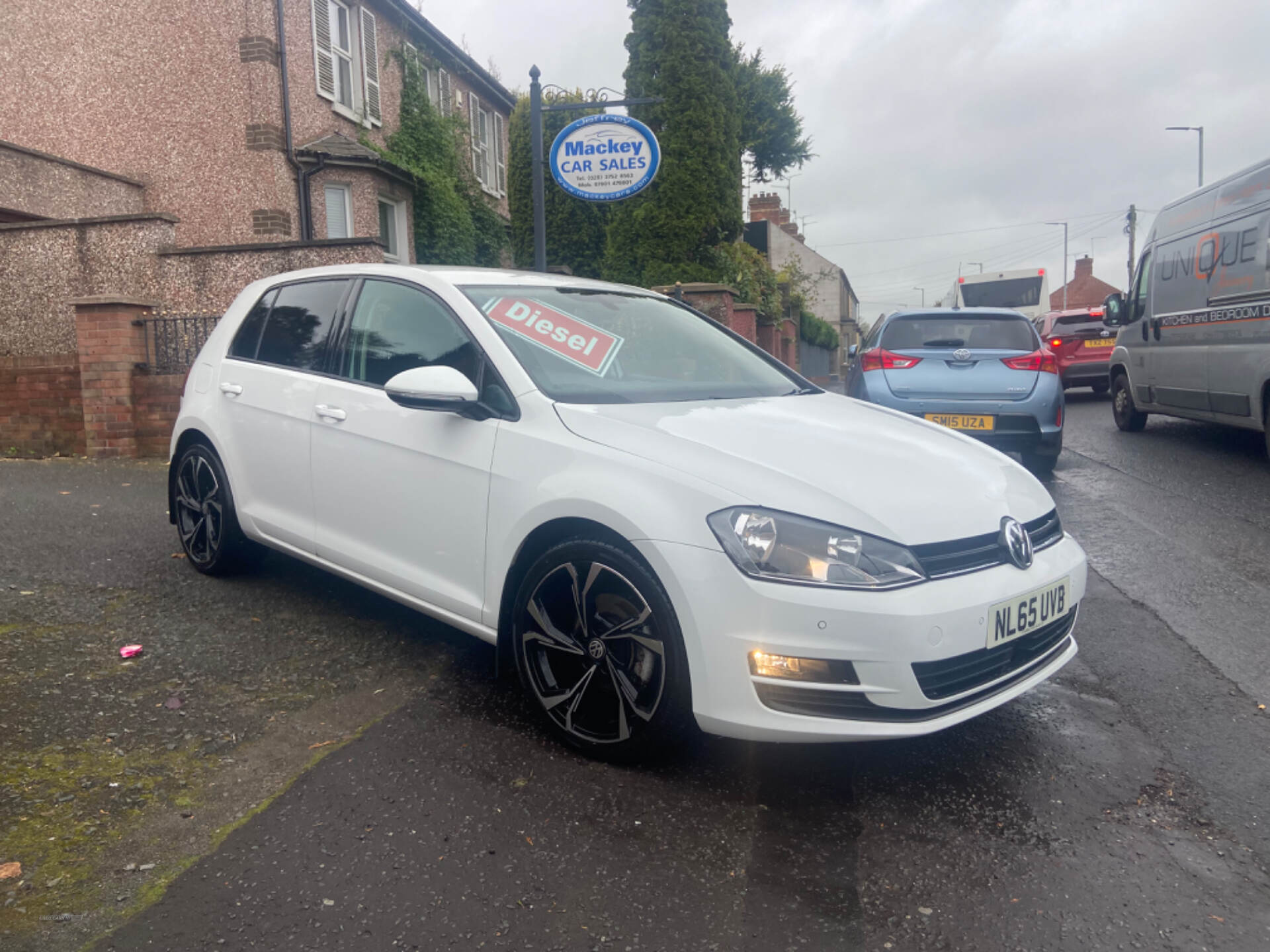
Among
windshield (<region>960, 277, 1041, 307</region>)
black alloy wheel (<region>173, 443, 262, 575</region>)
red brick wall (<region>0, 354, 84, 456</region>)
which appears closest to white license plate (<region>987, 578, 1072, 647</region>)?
black alloy wheel (<region>173, 443, 262, 575</region>)

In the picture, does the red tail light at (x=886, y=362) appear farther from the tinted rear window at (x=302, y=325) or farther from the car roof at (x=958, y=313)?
the tinted rear window at (x=302, y=325)

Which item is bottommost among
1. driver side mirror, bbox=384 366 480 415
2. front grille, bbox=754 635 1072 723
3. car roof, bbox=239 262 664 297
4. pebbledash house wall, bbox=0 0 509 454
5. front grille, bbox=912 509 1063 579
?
front grille, bbox=754 635 1072 723

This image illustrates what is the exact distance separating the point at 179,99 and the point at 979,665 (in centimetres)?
1578

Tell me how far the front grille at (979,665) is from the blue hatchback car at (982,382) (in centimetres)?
501

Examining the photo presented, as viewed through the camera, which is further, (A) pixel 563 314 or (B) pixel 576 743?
(A) pixel 563 314

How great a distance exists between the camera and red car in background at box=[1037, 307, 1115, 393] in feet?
57.4

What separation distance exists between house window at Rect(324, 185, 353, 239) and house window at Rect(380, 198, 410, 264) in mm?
1386

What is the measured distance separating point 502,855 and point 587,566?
0.89 m

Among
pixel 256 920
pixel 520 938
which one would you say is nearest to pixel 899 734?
pixel 520 938

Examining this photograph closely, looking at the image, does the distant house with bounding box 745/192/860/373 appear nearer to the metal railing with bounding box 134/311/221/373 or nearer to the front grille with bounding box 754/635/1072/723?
the metal railing with bounding box 134/311/221/373

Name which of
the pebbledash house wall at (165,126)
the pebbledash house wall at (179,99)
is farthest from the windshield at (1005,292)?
the pebbledash house wall at (179,99)

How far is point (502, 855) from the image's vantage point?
2.68m

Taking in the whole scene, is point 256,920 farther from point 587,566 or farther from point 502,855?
point 587,566

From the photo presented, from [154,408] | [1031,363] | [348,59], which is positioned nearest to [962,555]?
[1031,363]
